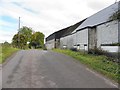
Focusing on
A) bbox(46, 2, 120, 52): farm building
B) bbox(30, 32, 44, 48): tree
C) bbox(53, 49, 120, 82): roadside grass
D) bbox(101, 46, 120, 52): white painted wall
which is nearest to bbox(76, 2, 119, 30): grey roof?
bbox(46, 2, 120, 52): farm building

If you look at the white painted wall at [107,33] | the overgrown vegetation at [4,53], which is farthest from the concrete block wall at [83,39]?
the overgrown vegetation at [4,53]

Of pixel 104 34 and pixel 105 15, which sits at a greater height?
pixel 105 15

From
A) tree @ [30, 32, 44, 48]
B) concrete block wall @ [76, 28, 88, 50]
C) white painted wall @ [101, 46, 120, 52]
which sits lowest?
white painted wall @ [101, 46, 120, 52]

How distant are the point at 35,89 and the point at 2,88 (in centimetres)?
140

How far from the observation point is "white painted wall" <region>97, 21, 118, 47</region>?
27000 mm

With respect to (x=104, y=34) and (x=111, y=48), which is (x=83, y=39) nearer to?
(x=104, y=34)

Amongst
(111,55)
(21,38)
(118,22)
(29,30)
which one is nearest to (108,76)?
(111,55)

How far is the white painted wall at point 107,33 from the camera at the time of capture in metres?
27.0

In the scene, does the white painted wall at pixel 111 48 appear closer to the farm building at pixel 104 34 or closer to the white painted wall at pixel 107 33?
the farm building at pixel 104 34

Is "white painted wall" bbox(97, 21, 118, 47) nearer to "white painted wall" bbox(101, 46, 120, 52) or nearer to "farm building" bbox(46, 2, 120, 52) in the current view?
"farm building" bbox(46, 2, 120, 52)

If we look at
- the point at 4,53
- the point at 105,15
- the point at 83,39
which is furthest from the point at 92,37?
the point at 4,53

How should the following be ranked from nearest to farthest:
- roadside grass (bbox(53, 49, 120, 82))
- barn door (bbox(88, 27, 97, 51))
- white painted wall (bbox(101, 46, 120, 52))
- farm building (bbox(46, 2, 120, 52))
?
roadside grass (bbox(53, 49, 120, 82)) → white painted wall (bbox(101, 46, 120, 52)) → farm building (bbox(46, 2, 120, 52)) → barn door (bbox(88, 27, 97, 51))

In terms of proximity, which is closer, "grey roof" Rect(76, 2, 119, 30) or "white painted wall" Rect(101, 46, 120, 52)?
"white painted wall" Rect(101, 46, 120, 52)

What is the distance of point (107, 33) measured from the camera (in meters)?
29.3
